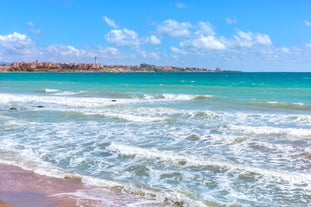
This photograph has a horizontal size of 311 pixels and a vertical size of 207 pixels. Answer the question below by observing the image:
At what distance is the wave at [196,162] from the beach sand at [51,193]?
10.2 ft

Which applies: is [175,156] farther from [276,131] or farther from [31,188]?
[276,131]

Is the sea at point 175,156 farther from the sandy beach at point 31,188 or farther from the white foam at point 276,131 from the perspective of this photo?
the sandy beach at point 31,188

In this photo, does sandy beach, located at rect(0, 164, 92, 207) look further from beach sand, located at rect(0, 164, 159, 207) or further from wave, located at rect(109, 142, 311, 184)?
wave, located at rect(109, 142, 311, 184)

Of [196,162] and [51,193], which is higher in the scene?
[196,162]

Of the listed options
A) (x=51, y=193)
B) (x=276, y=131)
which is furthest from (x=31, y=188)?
(x=276, y=131)

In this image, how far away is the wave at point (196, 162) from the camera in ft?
34.3

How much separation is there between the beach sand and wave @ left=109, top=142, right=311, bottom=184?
3098 millimetres

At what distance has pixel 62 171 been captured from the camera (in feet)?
36.5

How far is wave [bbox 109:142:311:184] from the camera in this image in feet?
34.3

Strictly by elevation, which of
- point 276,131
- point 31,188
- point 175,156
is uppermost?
point 276,131

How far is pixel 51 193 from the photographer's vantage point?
29.9 feet

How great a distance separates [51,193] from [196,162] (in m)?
4.36

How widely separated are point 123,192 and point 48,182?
197cm

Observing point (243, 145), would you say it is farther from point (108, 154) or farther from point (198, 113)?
point (198, 113)
